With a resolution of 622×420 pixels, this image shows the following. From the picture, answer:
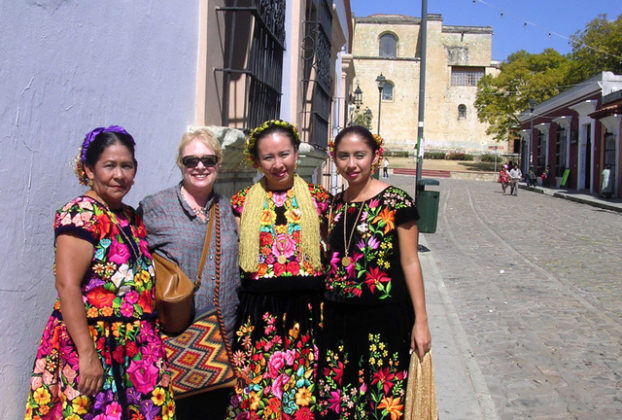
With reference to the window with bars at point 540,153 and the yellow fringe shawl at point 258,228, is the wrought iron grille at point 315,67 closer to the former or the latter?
the yellow fringe shawl at point 258,228

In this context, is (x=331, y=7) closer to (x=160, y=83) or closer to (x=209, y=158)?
(x=160, y=83)

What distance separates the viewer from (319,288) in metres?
3.12

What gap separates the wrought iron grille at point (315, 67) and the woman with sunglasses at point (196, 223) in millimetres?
4728

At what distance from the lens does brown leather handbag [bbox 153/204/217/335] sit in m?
2.57

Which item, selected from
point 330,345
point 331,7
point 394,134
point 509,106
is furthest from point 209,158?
point 394,134

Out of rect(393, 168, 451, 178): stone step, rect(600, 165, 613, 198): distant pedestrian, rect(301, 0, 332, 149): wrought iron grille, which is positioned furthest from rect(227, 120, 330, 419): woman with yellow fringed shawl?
rect(393, 168, 451, 178): stone step

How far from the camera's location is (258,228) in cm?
304

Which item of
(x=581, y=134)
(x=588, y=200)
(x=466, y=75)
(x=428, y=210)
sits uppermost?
(x=466, y=75)

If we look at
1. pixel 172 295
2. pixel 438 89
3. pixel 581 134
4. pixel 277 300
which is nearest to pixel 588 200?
pixel 581 134

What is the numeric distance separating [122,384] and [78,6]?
1713mm

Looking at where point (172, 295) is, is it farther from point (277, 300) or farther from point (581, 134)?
point (581, 134)

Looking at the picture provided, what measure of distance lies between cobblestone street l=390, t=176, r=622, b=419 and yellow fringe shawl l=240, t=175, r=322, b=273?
1974 mm

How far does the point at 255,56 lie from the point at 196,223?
2568 mm

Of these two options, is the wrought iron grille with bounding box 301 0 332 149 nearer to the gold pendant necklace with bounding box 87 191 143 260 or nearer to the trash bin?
the trash bin
